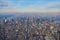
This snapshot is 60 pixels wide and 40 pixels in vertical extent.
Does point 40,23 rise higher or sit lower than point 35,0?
lower

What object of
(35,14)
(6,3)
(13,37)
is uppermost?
(6,3)

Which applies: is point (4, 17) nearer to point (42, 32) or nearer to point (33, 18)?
point (33, 18)

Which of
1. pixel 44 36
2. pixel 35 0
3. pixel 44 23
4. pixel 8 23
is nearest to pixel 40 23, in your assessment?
pixel 44 23

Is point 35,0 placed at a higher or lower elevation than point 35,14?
Answer: higher

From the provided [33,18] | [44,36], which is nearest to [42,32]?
[44,36]

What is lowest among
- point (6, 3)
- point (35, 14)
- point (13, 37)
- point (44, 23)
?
point (13, 37)

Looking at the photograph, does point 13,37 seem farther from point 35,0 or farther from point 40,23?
point 35,0

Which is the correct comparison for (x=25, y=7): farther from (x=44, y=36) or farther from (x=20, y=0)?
(x=44, y=36)
